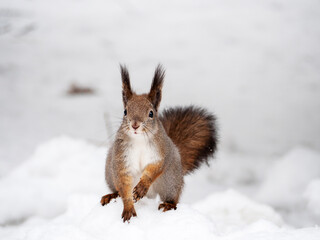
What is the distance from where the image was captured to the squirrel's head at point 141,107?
1476mm

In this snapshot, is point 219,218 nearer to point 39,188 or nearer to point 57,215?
point 57,215

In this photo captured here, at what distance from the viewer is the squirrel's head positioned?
1.48 meters

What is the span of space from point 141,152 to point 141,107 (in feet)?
0.56

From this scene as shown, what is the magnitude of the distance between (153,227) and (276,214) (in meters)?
1.06

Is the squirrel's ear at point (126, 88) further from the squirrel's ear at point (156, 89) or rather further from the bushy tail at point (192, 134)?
the bushy tail at point (192, 134)

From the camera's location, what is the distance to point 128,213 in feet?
4.99

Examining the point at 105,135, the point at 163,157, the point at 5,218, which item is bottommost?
the point at 5,218

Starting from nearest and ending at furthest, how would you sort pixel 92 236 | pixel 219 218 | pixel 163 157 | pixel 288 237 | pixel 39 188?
pixel 288 237
pixel 92 236
pixel 163 157
pixel 219 218
pixel 39 188

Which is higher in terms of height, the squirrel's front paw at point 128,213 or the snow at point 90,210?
the squirrel's front paw at point 128,213

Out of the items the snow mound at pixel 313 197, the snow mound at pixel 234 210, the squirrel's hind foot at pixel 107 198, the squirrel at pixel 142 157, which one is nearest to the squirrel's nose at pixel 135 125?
the squirrel at pixel 142 157

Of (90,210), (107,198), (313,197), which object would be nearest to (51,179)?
(90,210)

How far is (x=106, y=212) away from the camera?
1.61m

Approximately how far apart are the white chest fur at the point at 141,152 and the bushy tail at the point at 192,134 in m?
0.49

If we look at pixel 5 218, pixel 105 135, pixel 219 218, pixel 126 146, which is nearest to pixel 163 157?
pixel 126 146
